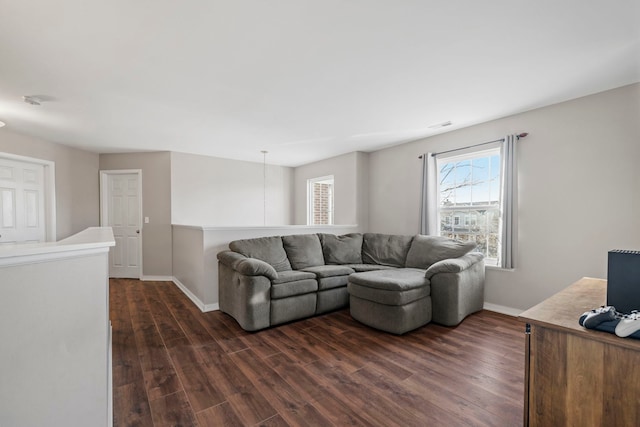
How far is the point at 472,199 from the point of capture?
3.78 meters

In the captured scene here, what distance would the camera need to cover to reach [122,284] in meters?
→ 4.77

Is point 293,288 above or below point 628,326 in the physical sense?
below

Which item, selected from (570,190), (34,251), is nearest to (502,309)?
(570,190)

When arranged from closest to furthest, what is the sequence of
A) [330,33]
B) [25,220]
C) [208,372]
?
1. [330,33]
2. [208,372]
3. [25,220]

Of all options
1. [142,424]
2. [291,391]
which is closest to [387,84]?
[291,391]

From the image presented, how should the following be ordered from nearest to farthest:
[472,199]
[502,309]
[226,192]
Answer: [502,309]
[472,199]
[226,192]

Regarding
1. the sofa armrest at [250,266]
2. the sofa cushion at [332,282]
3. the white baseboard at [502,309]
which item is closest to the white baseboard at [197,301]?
the sofa armrest at [250,266]

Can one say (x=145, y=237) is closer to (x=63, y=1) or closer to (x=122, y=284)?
(x=122, y=284)

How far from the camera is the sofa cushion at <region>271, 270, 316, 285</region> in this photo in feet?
9.98

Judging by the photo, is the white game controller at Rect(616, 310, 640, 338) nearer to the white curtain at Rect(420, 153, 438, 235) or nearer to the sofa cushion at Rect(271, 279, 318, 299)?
the sofa cushion at Rect(271, 279, 318, 299)

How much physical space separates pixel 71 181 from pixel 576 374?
21.6ft

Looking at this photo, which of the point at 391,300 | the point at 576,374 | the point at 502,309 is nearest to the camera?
the point at 576,374

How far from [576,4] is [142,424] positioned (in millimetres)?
3477

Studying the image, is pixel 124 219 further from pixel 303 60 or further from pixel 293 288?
pixel 303 60
